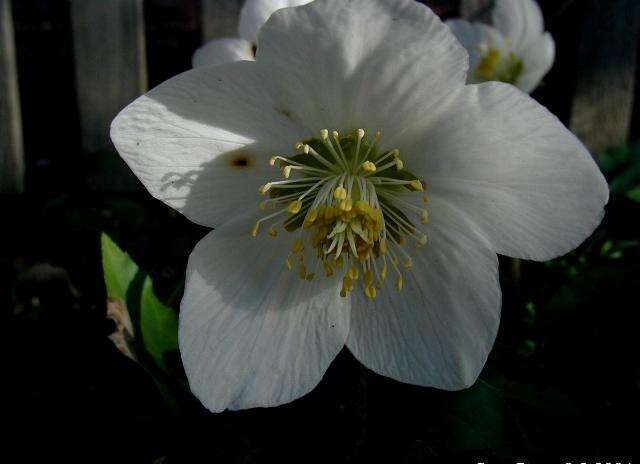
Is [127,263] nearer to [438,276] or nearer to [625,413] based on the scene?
[438,276]

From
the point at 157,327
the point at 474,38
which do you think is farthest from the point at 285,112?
the point at 474,38

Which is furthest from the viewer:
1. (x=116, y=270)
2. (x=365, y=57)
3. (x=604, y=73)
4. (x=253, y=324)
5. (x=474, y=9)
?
(x=604, y=73)

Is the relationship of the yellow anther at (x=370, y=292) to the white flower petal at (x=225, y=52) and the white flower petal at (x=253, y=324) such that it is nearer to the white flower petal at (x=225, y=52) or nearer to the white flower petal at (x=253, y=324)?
the white flower petal at (x=253, y=324)

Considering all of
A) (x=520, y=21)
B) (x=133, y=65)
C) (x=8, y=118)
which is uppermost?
(x=520, y=21)

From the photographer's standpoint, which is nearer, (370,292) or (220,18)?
(370,292)

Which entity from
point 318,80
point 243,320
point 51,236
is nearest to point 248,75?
point 318,80

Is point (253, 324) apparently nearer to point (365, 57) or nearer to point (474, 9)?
point (365, 57)
